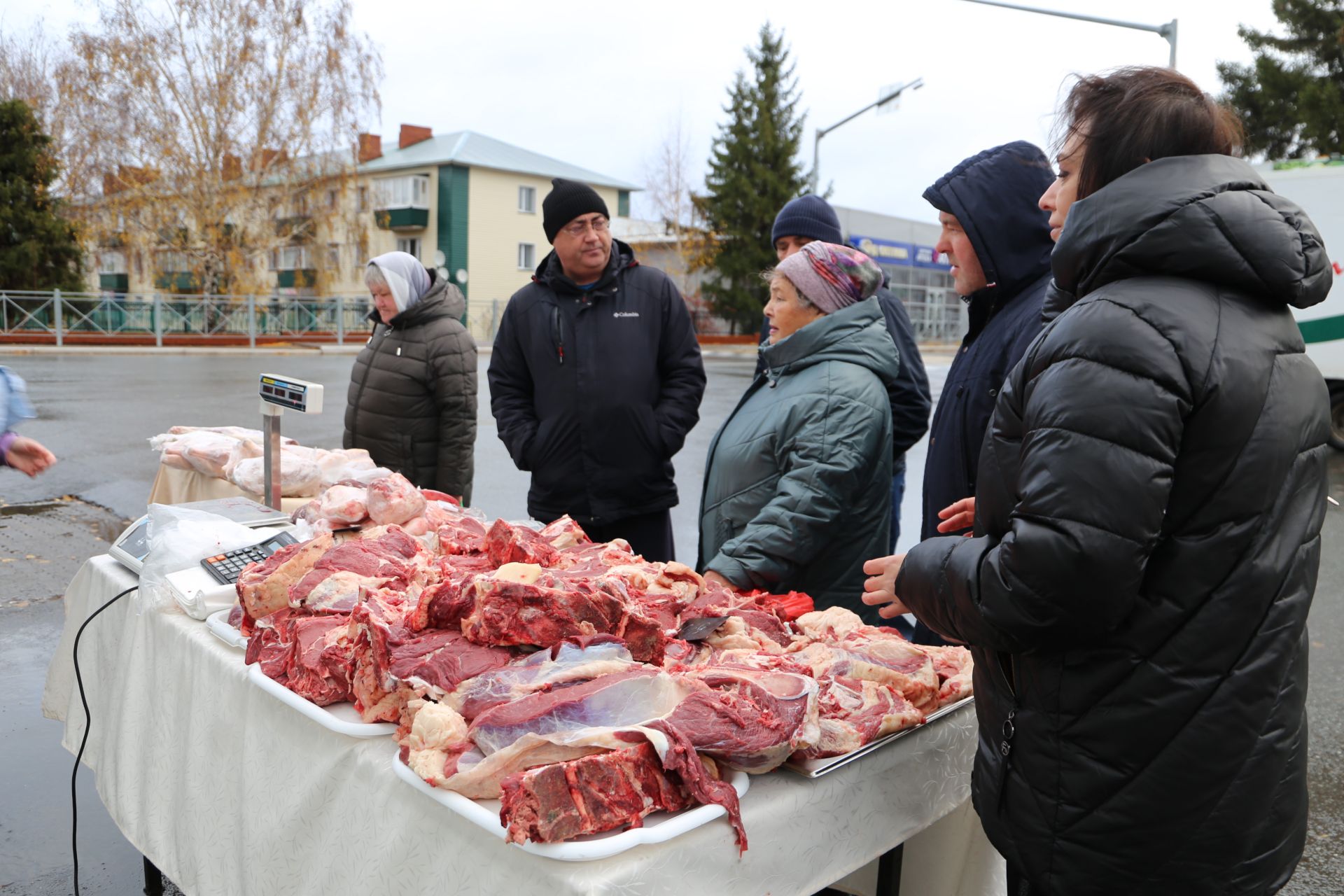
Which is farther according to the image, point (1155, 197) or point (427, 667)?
point (427, 667)

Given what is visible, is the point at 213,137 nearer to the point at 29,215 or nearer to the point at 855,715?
the point at 29,215

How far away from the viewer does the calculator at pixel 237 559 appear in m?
2.63

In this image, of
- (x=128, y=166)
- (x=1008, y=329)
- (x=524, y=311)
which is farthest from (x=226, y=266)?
(x=1008, y=329)

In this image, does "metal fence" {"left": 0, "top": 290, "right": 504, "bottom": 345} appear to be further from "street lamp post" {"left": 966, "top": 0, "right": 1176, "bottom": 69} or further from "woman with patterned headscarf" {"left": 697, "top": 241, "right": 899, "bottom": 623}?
"woman with patterned headscarf" {"left": 697, "top": 241, "right": 899, "bottom": 623}

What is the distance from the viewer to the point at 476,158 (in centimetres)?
4244

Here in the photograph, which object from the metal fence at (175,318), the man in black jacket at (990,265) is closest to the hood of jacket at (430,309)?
the man in black jacket at (990,265)

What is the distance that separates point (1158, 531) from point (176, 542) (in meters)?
2.54

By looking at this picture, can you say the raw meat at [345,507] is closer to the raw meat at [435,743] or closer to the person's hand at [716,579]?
the person's hand at [716,579]

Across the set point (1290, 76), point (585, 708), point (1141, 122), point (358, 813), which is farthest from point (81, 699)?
point (1290, 76)

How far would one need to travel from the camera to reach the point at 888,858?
2150 mm

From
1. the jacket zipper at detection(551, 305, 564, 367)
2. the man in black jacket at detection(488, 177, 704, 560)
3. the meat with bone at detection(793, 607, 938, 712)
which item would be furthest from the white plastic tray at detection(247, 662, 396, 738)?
the jacket zipper at detection(551, 305, 564, 367)

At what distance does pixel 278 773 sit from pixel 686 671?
0.92 metres

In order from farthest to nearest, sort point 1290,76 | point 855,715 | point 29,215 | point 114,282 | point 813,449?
1. point 114,282
2. point 29,215
3. point 1290,76
4. point 813,449
5. point 855,715

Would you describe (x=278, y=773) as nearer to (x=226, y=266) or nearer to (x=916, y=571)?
(x=916, y=571)
